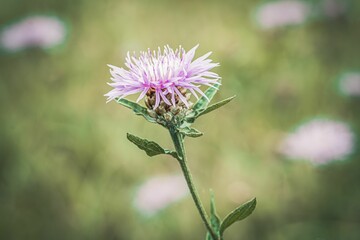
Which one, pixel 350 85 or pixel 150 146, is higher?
pixel 150 146

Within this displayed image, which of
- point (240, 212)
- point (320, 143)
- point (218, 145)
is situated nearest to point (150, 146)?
point (240, 212)

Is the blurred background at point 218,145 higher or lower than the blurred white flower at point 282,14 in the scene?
lower

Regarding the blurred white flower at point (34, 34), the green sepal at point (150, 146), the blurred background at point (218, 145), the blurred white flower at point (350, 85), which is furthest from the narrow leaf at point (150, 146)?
the blurred white flower at point (34, 34)

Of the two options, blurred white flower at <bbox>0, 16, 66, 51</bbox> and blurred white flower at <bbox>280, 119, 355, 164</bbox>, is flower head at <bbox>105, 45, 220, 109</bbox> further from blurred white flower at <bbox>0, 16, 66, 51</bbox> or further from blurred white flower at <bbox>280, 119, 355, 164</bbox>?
blurred white flower at <bbox>0, 16, 66, 51</bbox>

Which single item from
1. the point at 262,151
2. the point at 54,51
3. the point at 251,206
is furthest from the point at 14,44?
the point at 251,206

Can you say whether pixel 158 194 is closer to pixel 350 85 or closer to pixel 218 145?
pixel 218 145

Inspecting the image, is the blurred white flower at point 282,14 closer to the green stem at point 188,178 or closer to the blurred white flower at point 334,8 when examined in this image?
the blurred white flower at point 334,8
